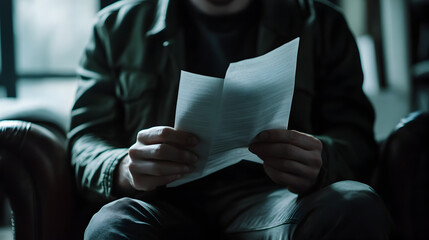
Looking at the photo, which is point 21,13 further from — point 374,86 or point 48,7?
point 374,86

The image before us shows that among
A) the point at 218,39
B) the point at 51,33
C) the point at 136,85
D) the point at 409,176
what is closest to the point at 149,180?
the point at 136,85

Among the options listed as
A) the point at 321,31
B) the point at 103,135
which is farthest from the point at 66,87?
the point at 321,31

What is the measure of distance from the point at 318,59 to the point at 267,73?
44 centimetres

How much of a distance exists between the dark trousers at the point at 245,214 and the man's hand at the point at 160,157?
0.07 m

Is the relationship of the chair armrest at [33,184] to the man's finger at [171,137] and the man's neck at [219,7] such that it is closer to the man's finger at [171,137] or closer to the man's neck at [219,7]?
the man's finger at [171,137]

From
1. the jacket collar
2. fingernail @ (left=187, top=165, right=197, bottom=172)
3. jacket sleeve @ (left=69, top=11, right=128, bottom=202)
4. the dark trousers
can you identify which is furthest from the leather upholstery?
jacket sleeve @ (left=69, top=11, right=128, bottom=202)

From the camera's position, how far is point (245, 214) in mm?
943

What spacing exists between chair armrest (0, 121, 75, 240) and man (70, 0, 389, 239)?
0.22ft

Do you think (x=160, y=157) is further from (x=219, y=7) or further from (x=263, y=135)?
(x=219, y=7)

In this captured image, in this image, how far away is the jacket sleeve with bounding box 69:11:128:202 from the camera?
92 centimetres

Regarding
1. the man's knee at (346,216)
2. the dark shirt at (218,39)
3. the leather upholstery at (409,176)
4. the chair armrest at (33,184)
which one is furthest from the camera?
the dark shirt at (218,39)

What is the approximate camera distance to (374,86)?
236 cm

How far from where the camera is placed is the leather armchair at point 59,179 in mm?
863

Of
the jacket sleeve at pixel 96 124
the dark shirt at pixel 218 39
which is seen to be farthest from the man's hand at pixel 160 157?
the dark shirt at pixel 218 39
